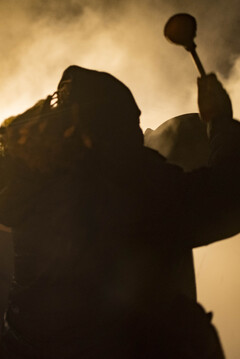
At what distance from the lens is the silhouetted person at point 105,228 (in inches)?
56.4

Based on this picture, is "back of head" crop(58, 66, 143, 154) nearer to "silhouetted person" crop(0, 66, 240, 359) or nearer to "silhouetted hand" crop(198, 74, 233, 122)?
"silhouetted person" crop(0, 66, 240, 359)

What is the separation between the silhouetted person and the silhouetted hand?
0.16ft

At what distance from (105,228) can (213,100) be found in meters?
1.02

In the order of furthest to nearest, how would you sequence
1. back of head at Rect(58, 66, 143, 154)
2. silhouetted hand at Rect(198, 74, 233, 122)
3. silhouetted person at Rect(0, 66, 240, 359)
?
silhouetted hand at Rect(198, 74, 233, 122), back of head at Rect(58, 66, 143, 154), silhouetted person at Rect(0, 66, 240, 359)

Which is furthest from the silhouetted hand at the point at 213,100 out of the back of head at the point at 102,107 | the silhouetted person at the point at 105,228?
the back of head at the point at 102,107

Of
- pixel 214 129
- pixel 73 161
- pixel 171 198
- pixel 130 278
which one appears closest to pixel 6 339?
pixel 130 278

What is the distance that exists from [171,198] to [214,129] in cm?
53

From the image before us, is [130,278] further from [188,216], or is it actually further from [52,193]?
[52,193]

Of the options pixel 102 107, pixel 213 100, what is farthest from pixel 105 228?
pixel 213 100

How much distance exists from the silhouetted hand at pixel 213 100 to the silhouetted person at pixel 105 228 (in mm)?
48

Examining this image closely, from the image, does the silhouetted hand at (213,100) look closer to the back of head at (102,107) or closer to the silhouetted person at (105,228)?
the silhouetted person at (105,228)

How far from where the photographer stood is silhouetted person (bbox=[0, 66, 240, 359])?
4.70 feet

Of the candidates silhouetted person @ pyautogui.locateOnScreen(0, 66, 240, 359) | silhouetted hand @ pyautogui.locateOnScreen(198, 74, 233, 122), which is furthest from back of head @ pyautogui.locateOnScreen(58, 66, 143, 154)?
silhouetted hand @ pyautogui.locateOnScreen(198, 74, 233, 122)

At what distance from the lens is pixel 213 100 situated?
1.78 m
